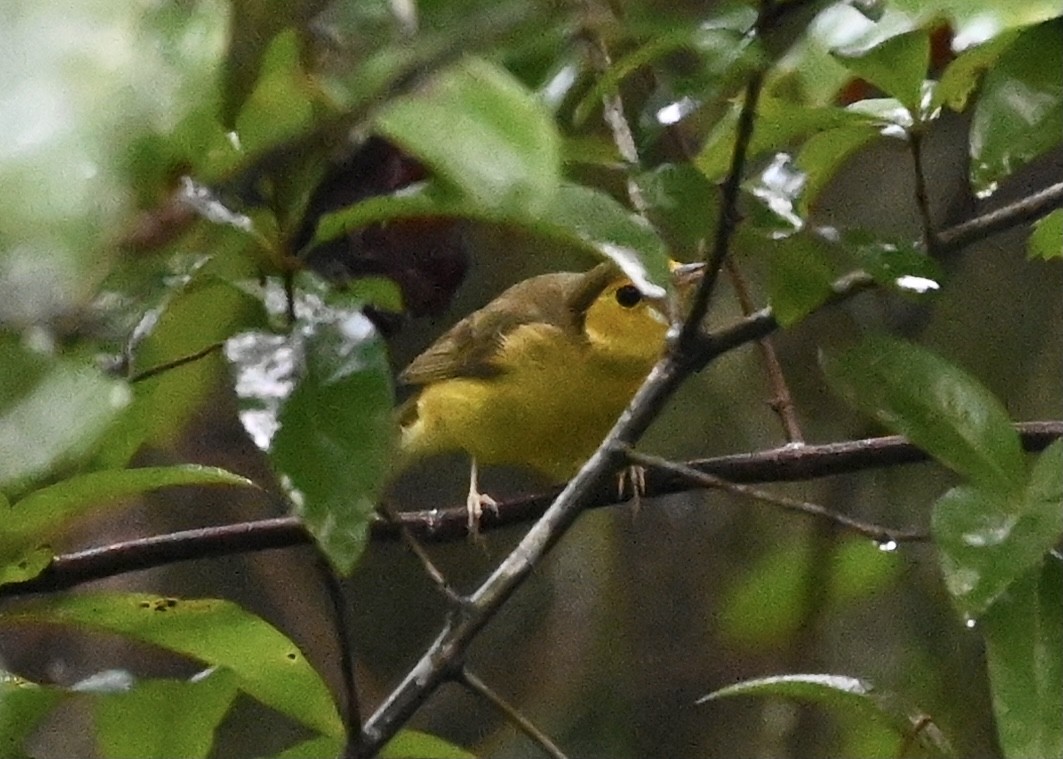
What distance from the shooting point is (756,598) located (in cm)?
160

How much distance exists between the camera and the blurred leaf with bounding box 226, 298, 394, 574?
42 cm

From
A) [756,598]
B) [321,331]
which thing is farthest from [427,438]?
[321,331]

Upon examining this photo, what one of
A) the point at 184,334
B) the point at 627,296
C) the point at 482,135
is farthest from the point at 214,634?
the point at 627,296

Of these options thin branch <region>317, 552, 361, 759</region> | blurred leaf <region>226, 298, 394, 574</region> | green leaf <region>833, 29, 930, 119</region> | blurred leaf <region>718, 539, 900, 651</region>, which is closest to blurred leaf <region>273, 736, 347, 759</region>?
thin branch <region>317, 552, 361, 759</region>

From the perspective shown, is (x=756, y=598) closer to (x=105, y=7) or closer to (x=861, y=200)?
(x=861, y=200)

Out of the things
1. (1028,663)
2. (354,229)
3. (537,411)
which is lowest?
(537,411)

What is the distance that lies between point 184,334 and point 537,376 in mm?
893

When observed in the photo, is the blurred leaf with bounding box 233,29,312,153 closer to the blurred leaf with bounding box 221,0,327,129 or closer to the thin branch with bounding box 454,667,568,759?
the blurred leaf with bounding box 221,0,327,129

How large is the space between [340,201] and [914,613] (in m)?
1.71

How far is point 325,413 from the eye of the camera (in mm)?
438

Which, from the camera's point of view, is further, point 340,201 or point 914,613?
point 914,613

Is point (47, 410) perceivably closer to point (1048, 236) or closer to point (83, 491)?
point (83, 491)

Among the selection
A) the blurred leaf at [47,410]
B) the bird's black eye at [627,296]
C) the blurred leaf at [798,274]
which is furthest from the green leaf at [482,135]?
the bird's black eye at [627,296]

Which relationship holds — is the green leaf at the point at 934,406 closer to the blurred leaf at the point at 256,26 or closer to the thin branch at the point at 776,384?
the thin branch at the point at 776,384
